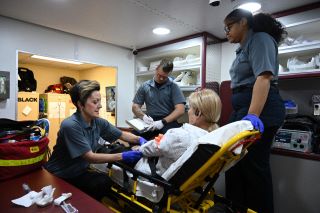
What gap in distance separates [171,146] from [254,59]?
0.74 meters

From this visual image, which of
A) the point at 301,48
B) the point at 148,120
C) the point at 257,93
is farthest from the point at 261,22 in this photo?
the point at 148,120

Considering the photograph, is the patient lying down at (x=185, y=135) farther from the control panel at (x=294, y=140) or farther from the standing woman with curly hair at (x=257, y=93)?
the control panel at (x=294, y=140)

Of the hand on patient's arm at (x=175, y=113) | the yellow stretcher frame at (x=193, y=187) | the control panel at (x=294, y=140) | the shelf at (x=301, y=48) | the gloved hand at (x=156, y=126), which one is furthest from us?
the hand on patient's arm at (x=175, y=113)

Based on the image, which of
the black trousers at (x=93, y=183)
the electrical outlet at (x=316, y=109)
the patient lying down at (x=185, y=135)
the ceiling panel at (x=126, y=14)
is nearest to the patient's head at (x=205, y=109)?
the patient lying down at (x=185, y=135)

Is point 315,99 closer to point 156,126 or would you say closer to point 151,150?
point 156,126

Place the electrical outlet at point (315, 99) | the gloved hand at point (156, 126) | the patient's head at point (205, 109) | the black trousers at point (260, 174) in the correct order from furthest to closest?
1. the gloved hand at point (156, 126)
2. the electrical outlet at point (315, 99)
3. the black trousers at point (260, 174)
4. the patient's head at point (205, 109)

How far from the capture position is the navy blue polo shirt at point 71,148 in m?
1.36

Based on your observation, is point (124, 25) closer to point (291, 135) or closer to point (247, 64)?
point (247, 64)

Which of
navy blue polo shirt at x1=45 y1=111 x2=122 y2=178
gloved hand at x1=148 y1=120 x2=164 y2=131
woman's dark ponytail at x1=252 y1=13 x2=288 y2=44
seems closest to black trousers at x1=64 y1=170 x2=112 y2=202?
navy blue polo shirt at x1=45 y1=111 x2=122 y2=178

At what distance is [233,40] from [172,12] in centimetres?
84

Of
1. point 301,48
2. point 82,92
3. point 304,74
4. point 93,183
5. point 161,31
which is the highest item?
point 161,31

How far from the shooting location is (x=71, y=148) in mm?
1350

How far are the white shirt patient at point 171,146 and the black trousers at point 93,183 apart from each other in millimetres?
284

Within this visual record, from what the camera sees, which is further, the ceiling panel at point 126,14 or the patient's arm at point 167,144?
the ceiling panel at point 126,14
